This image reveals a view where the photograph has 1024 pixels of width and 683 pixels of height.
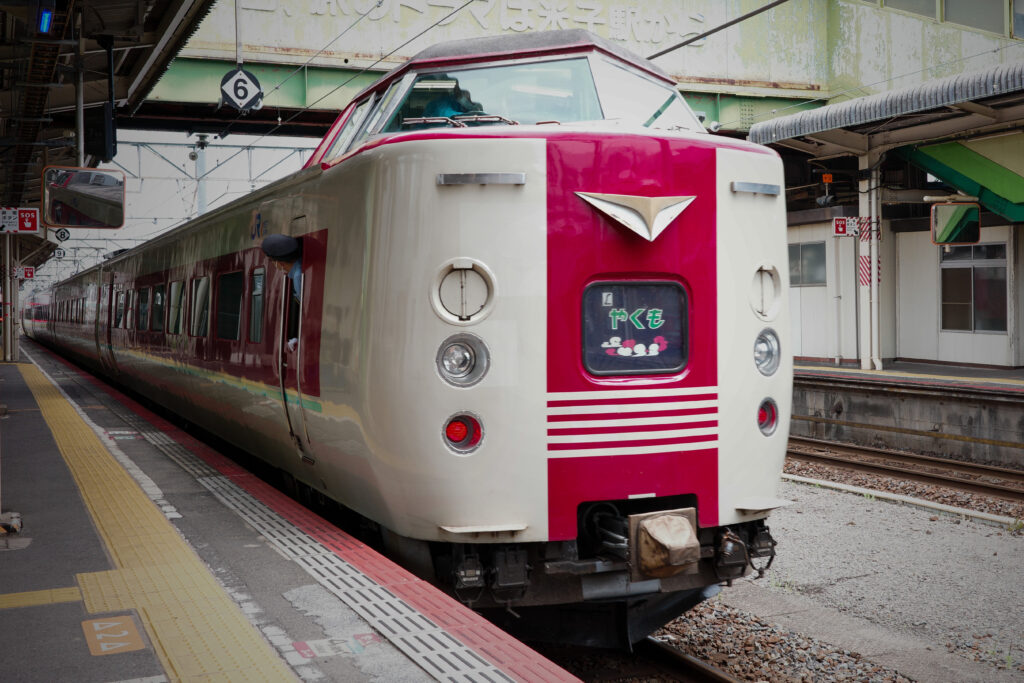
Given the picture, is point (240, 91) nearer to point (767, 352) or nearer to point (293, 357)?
point (293, 357)

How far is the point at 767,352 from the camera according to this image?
185 inches

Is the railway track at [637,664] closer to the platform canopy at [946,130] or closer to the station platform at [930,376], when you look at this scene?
the station platform at [930,376]

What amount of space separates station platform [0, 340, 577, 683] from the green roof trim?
44.3 ft

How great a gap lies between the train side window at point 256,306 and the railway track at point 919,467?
25.6 feet

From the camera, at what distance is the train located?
4.13 meters

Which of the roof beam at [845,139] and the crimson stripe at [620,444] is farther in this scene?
the roof beam at [845,139]

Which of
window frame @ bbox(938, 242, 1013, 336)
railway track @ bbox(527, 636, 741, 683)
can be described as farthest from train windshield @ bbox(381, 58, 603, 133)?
window frame @ bbox(938, 242, 1013, 336)

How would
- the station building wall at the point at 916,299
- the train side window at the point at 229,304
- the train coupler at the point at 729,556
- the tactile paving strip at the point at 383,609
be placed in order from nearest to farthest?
the tactile paving strip at the point at 383,609, the train coupler at the point at 729,556, the train side window at the point at 229,304, the station building wall at the point at 916,299

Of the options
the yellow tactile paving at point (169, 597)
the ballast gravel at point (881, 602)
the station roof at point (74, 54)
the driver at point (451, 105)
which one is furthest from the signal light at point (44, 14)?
the ballast gravel at point (881, 602)

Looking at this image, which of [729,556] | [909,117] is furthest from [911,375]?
[729,556]

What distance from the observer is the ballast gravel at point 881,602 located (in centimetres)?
532

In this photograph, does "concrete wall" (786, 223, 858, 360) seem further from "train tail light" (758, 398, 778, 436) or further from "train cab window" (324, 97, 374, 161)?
"train tail light" (758, 398, 778, 436)

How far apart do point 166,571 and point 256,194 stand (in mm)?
3009

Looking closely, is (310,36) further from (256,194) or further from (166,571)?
(166,571)
